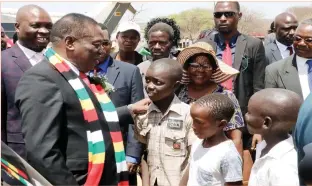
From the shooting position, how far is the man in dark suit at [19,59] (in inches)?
139

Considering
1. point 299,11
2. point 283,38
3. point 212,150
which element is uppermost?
point 212,150

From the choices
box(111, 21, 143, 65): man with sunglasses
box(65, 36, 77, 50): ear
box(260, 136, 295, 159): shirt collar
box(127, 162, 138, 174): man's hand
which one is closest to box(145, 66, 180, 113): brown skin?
box(127, 162, 138, 174): man's hand

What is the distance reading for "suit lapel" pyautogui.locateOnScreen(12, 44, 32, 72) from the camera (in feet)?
12.1

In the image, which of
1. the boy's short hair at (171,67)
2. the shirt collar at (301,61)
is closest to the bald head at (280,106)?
the boy's short hair at (171,67)

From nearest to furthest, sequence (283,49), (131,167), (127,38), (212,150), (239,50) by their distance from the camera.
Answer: (212,150)
(131,167)
(239,50)
(127,38)
(283,49)

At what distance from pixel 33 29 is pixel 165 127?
128 centimetres

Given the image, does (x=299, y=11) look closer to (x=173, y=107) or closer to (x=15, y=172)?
(x=173, y=107)

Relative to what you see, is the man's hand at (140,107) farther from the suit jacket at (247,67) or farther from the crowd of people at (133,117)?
the suit jacket at (247,67)

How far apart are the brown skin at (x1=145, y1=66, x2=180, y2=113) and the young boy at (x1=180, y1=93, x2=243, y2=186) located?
36 centimetres

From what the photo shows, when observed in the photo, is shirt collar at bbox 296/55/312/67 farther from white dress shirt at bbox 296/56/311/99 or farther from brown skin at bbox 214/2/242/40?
brown skin at bbox 214/2/242/40

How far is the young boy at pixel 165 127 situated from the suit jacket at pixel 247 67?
4.42ft

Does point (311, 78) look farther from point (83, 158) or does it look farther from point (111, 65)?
point (83, 158)

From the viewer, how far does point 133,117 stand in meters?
3.55

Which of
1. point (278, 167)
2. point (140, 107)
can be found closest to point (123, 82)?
point (140, 107)
